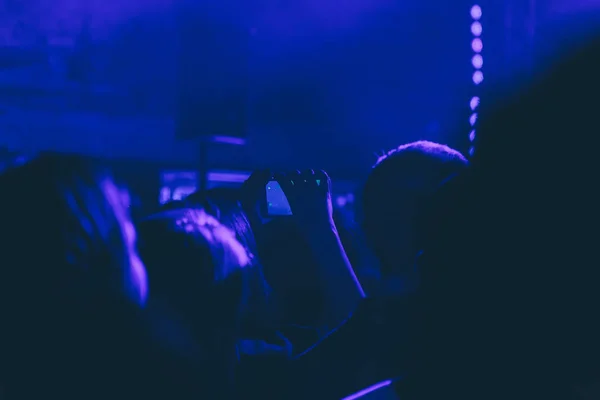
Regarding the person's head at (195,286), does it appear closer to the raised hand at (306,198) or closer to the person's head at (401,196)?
the raised hand at (306,198)

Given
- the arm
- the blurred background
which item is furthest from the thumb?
the blurred background

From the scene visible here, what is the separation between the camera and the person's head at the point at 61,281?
31.1 inches

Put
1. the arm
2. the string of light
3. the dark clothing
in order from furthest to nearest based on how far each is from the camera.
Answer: the string of light < the arm < the dark clothing

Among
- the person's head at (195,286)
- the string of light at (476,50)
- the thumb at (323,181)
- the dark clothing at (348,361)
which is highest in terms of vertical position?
the string of light at (476,50)

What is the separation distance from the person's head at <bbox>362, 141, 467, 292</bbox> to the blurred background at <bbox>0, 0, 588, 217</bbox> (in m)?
2.13

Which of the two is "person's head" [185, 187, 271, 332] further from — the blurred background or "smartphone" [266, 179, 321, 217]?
the blurred background

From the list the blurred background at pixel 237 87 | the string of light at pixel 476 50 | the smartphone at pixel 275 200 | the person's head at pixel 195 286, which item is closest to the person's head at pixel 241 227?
the smartphone at pixel 275 200

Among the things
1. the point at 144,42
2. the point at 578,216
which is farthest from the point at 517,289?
the point at 144,42

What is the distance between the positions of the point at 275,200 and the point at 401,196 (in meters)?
0.36

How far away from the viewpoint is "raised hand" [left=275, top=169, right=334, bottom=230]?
1356 millimetres

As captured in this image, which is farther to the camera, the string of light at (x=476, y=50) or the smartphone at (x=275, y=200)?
the string of light at (x=476, y=50)

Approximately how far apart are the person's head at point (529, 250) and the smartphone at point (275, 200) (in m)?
0.76

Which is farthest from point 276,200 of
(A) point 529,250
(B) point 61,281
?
(A) point 529,250

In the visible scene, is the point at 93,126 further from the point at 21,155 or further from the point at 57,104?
the point at 21,155
